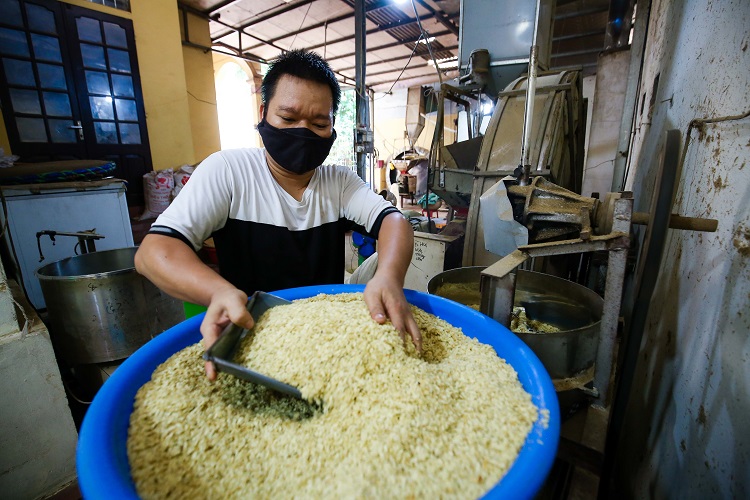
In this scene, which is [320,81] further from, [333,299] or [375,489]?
[375,489]

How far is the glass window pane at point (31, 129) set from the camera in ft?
13.7

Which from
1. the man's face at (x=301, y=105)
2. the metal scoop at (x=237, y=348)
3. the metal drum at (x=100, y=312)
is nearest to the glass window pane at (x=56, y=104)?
the metal drum at (x=100, y=312)

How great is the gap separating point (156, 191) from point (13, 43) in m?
2.11

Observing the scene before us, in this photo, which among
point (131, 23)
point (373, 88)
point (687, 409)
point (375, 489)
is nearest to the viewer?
point (375, 489)

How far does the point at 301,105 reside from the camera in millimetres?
1236

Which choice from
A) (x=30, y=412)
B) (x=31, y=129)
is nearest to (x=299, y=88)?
(x=30, y=412)

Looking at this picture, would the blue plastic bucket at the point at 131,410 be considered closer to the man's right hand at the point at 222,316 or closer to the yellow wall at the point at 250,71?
the man's right hand at the point at 222,316

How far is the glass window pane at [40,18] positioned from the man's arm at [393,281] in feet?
18.2

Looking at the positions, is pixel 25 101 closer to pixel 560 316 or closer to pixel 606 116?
pixel 560 316

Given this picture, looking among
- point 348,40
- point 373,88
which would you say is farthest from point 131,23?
point 373,88

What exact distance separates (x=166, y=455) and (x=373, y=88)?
43.1 ft

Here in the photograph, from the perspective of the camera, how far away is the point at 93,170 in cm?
275

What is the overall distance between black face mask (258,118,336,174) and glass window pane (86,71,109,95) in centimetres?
495

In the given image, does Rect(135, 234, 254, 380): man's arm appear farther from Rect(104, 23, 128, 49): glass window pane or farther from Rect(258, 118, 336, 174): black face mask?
Rect(104, 23, 128, 49): glass window pane
